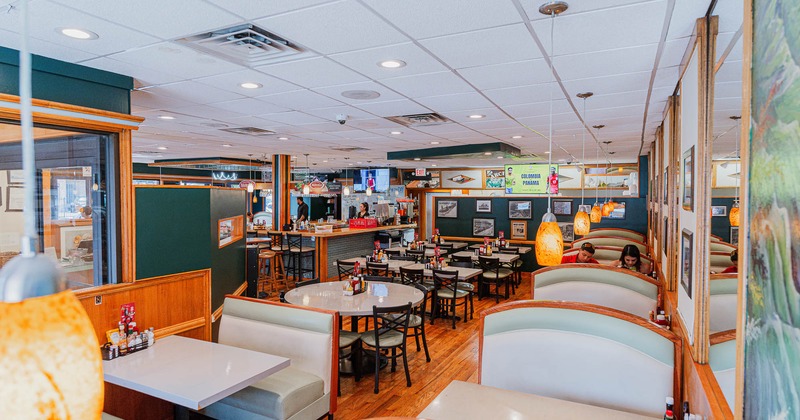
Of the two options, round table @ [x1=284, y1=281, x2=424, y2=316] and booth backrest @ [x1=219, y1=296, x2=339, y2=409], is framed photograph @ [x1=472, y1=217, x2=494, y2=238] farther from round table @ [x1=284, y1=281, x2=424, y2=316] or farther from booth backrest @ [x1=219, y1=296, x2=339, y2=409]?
booth backrest @ [x1=219, y1=296, x2=339, y2=409]

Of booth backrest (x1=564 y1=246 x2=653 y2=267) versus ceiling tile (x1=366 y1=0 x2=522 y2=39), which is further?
booth backrest (x1=564 y1=246 x2=653 y2=267)

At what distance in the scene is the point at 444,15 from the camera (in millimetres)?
2439

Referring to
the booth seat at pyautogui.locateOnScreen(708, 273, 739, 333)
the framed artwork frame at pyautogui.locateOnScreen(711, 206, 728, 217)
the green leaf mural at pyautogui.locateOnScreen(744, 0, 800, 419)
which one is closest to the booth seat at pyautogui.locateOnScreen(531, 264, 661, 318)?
the booth seat at pyautogui.locateOnScreen(708, 273, 739, 333)

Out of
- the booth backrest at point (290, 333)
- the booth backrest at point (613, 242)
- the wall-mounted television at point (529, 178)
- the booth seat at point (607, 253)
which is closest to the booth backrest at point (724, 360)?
the booth backrest at point (290, 333)

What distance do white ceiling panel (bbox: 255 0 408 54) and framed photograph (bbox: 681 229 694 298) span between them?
206cm

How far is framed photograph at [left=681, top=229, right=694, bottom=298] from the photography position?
8.27 feet


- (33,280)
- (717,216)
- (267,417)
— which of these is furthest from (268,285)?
(717,216)

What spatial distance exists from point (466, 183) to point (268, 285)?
25.8 ft

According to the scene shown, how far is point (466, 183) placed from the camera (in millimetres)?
15141

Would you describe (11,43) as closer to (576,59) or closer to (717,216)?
(576,59)

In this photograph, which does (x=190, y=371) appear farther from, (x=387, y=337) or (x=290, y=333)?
(x=387, y=337)

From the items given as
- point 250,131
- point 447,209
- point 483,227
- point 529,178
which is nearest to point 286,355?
point 250,131

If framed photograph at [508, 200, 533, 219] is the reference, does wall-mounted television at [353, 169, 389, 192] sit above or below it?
above

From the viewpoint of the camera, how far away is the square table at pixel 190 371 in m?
2.55
